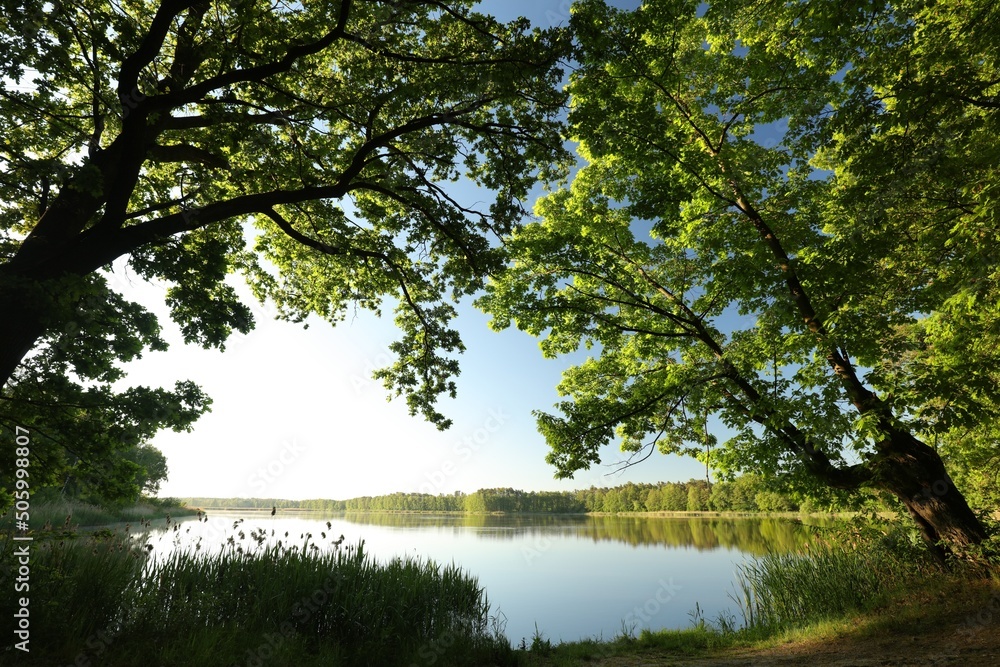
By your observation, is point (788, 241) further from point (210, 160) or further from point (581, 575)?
point (581, 575)

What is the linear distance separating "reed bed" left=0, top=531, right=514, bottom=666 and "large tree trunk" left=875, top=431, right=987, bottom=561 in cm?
806

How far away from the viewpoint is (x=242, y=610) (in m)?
7.47

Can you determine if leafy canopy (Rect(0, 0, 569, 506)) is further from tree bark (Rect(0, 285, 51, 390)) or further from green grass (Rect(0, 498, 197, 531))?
green grass (Rect(0, 498, 197, 531))

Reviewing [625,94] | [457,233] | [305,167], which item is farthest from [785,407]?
[305,167]

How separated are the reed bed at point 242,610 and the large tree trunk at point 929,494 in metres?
8.06

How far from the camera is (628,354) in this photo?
40.5 feet

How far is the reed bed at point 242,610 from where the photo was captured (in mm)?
5742

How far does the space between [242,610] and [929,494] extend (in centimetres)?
1249

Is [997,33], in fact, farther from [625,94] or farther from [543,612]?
[543,612]

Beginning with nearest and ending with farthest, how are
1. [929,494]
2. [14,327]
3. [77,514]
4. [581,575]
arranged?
[14,327] → [929,494] → [77,514] → [581,575]

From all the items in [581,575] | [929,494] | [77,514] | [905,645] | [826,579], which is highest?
[929,494]

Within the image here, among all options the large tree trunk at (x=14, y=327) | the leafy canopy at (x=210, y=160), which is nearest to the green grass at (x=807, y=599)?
the leafy canopy at (x=210, y=160)

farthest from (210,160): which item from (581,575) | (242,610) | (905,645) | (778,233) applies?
(581,575)

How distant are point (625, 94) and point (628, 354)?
6.50 m
